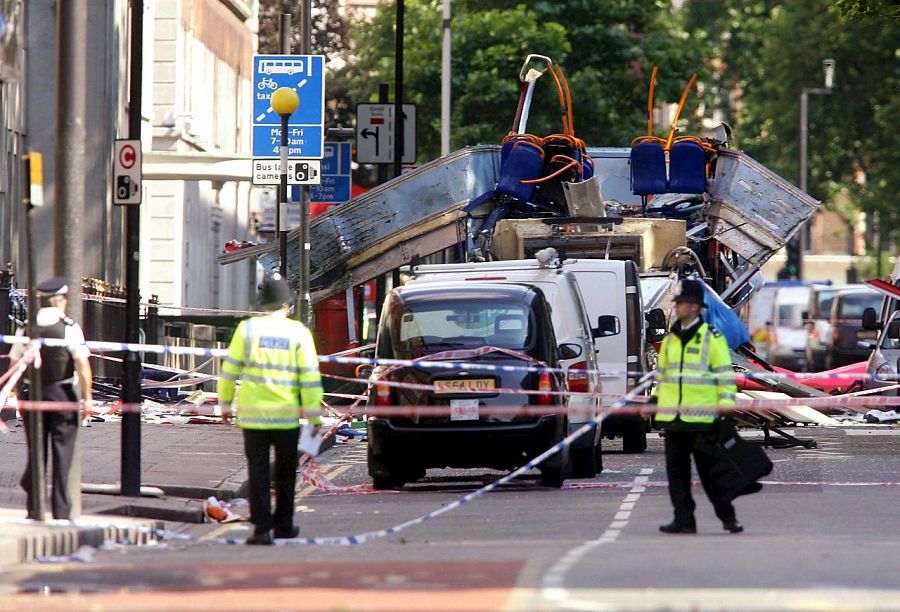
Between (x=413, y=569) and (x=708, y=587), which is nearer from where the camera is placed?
(x=708, y=587)

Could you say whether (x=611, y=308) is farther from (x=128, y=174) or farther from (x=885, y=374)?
(x=885, y=374)

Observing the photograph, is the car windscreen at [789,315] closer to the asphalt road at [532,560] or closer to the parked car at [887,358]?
the parked car at [887,358]

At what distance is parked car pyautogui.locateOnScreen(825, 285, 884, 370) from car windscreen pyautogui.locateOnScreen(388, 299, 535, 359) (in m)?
25.5

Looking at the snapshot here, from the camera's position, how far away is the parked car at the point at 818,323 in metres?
44.5

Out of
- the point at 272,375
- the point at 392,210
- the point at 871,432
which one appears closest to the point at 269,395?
the point at 272,375

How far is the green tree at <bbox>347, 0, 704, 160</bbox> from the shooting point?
5125 centimetres

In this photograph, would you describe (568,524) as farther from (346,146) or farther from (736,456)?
(346,146)

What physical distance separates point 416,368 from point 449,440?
65cm

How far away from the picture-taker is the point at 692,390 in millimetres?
14352

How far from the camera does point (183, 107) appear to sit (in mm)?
42969

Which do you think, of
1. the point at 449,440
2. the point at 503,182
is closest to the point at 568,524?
the point at 449,440

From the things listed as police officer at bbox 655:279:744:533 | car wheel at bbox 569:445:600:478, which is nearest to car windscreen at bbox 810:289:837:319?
car wheel at bbox 569:445:600:478

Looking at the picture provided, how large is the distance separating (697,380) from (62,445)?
13.4ft

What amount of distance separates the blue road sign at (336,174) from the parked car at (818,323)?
17194 millimetres
